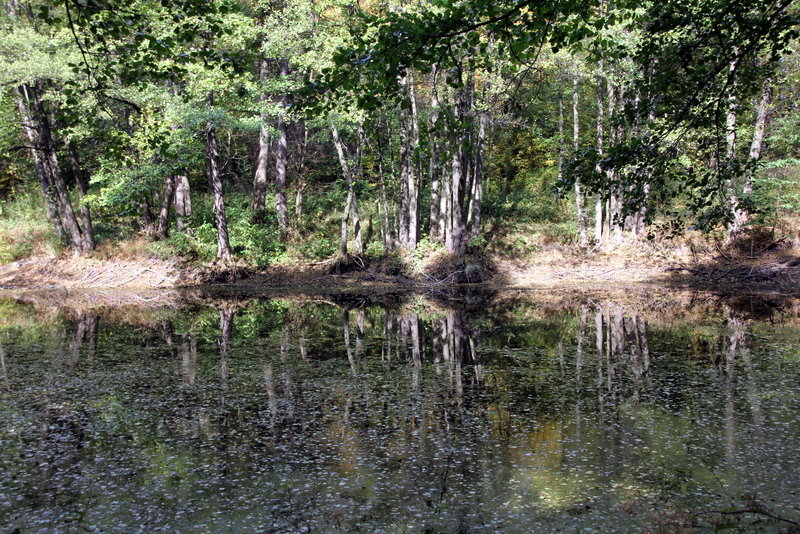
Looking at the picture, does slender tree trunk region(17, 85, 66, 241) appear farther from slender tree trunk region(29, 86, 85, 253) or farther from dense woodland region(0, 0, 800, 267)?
slender tree trunk region(29, 86, 85, 253)

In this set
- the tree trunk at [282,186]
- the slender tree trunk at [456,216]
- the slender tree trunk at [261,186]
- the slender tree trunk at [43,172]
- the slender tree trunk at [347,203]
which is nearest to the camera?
the slender tree trunk at [456,216]

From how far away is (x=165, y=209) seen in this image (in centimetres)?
2353

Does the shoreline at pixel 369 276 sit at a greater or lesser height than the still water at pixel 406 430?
greater

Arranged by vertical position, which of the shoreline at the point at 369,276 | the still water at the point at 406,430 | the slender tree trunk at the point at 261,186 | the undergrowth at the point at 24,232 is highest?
the slender tree trunk at the point at 261,186

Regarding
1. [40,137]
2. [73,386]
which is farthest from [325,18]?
[73,386]

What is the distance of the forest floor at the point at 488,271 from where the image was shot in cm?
1944

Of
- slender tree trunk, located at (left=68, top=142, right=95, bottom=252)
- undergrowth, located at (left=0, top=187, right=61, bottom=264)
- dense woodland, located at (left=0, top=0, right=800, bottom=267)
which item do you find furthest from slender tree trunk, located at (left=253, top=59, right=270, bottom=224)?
undergrowth, located at (left=0, top=187, right=61, bottom=264)

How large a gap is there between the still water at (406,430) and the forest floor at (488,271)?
313 inches

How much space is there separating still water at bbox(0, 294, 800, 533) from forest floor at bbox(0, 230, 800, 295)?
313 inches

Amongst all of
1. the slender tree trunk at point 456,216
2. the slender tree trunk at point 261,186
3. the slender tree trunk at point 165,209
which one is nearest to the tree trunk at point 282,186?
Answer: the slender tree trunk at point 261,186

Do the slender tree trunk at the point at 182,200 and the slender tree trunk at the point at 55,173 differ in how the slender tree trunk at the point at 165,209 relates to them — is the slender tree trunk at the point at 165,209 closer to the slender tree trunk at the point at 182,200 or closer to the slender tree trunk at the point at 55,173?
the slender tree trunk at the point at 182,200

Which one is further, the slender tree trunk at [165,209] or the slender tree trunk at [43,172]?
the slender tree trunk at [165,209]

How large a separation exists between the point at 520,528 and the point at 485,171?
84.8 feet

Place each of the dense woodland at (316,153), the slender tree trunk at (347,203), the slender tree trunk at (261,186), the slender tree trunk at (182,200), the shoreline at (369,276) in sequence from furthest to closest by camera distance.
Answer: the slender tree trunk at (261,186)
the slender tree trunk at (182,200)
the slender tree trunk at (347,203)
the shoreline at (369,276)
the dense woodland at (316,153)
